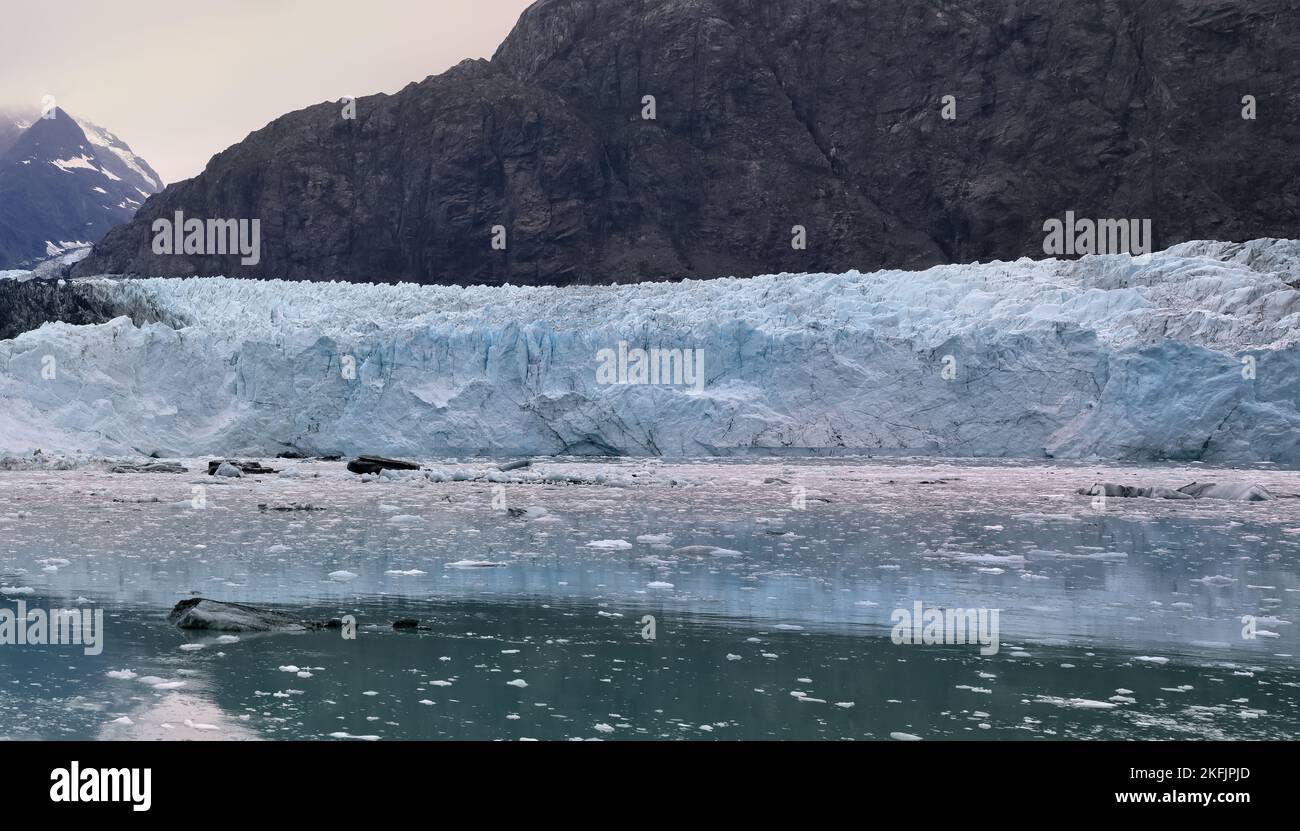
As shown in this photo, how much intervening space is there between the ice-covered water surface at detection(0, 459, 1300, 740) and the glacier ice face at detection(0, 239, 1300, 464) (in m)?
8.58

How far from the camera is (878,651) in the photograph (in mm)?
5516

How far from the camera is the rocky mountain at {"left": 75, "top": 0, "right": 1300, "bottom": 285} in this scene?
54062mm

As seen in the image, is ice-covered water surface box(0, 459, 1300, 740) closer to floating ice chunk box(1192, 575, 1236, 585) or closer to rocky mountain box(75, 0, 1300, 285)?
floating ice chunk box(1192, 575, 1236, 585)

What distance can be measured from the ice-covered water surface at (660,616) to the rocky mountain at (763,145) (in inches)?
1818

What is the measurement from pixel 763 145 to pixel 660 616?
187ft

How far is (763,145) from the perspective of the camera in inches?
A: 2400

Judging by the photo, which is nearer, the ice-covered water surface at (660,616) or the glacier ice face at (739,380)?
the ice-covered water surface at (660,616)

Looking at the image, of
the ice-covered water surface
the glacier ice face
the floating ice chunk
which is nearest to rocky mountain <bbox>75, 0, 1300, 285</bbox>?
the glacier ice face

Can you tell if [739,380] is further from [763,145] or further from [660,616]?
[763,145]

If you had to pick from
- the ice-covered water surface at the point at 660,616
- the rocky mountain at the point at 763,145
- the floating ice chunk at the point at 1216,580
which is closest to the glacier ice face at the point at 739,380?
the ice-covered water surface at the point at 660,616

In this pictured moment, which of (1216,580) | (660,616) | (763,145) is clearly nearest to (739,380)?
(1216,580)

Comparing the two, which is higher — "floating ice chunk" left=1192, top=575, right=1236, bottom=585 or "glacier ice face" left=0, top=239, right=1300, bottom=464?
"glacier ice face" left=0, top=239, right=1300, bottom=464

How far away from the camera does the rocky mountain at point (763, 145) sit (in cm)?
5406

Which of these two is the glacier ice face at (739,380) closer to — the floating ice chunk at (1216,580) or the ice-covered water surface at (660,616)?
the ice-covered water surface at (660,616)
